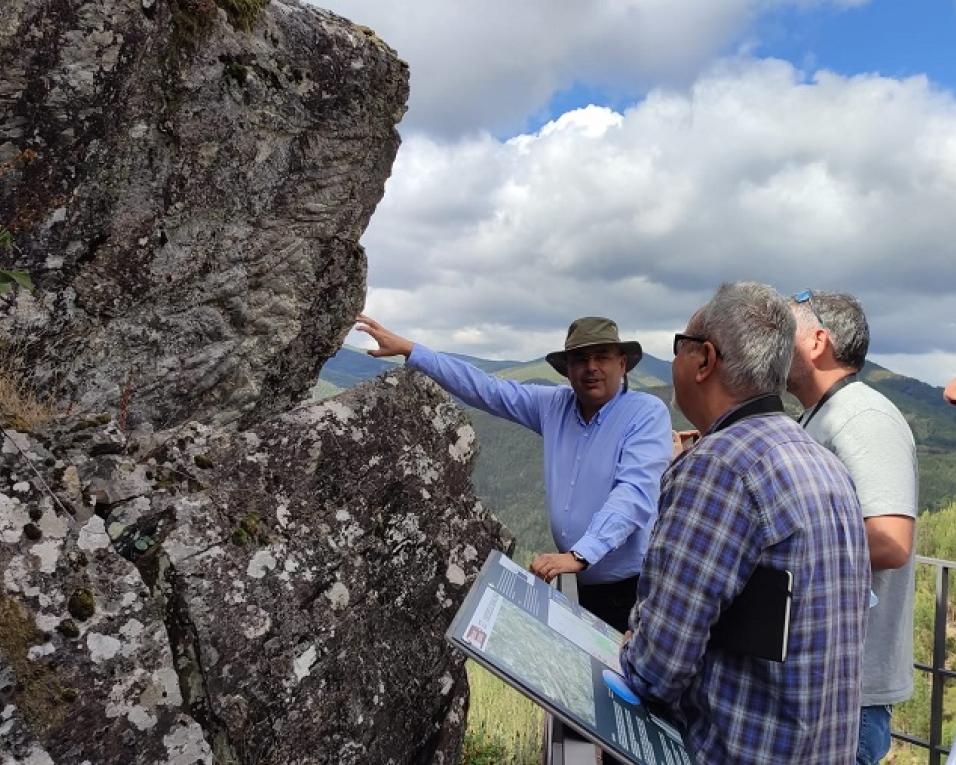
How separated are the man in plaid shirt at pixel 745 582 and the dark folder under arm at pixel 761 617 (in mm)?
33

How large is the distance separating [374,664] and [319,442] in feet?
4.15

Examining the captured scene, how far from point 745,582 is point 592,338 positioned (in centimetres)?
305

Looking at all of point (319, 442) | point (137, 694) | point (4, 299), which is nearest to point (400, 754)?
point (137, 694)

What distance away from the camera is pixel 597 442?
527 cm

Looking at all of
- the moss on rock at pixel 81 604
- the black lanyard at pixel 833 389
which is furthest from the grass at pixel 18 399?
the black lanyard at pixel 833 389

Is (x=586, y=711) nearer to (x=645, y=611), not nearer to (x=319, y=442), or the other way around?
(x=645, y=611)

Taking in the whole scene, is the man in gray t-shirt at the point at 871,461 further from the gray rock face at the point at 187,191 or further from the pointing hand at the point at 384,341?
the gray rock face at the point at 187,191

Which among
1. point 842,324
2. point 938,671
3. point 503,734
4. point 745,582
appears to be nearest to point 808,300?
point 842,324

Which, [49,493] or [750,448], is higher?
[750,448]

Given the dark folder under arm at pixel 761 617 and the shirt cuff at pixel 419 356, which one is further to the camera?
the shirt cuff at pixel 419 356

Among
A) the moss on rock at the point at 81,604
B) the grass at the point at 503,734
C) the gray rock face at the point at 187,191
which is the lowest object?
the grass at the point at 503,734

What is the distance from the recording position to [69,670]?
322 centimetres

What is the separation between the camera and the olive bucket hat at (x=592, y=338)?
532cm

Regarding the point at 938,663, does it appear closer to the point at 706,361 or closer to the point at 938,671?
the point at 938,671
